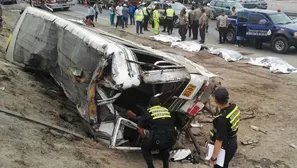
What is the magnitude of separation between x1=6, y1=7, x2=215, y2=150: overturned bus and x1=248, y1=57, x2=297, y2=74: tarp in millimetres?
6940

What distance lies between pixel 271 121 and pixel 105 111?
4330 millimetres

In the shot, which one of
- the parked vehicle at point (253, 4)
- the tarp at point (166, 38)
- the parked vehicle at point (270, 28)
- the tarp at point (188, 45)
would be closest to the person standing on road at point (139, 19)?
the tarp at point (166, 38)

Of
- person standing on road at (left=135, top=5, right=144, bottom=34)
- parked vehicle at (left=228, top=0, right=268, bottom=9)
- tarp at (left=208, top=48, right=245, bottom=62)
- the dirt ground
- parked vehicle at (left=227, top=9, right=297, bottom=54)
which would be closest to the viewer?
the dirt ground

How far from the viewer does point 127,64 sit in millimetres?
5371

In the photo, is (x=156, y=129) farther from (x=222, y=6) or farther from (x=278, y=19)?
(x=222, y=6)

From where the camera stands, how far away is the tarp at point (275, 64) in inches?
494

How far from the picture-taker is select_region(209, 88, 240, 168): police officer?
4.25 meters

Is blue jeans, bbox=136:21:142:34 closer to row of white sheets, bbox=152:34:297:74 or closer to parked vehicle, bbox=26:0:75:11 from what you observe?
row of white sheets, bbox=152:34:297:74

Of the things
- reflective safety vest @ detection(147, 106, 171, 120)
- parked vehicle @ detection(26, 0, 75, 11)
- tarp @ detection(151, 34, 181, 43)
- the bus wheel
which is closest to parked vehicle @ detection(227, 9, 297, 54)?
the bus wheel

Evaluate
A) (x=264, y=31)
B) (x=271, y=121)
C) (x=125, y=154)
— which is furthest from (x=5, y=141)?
(x=264, y=31)

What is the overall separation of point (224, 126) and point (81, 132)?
289cm

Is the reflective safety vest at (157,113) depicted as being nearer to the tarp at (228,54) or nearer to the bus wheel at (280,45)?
the tarp at (228,54)

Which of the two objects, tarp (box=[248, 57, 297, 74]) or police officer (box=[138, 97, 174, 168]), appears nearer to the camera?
police officer (box=[138, 97, 174, 168])

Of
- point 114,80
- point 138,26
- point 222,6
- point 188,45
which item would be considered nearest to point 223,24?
point 188,45
